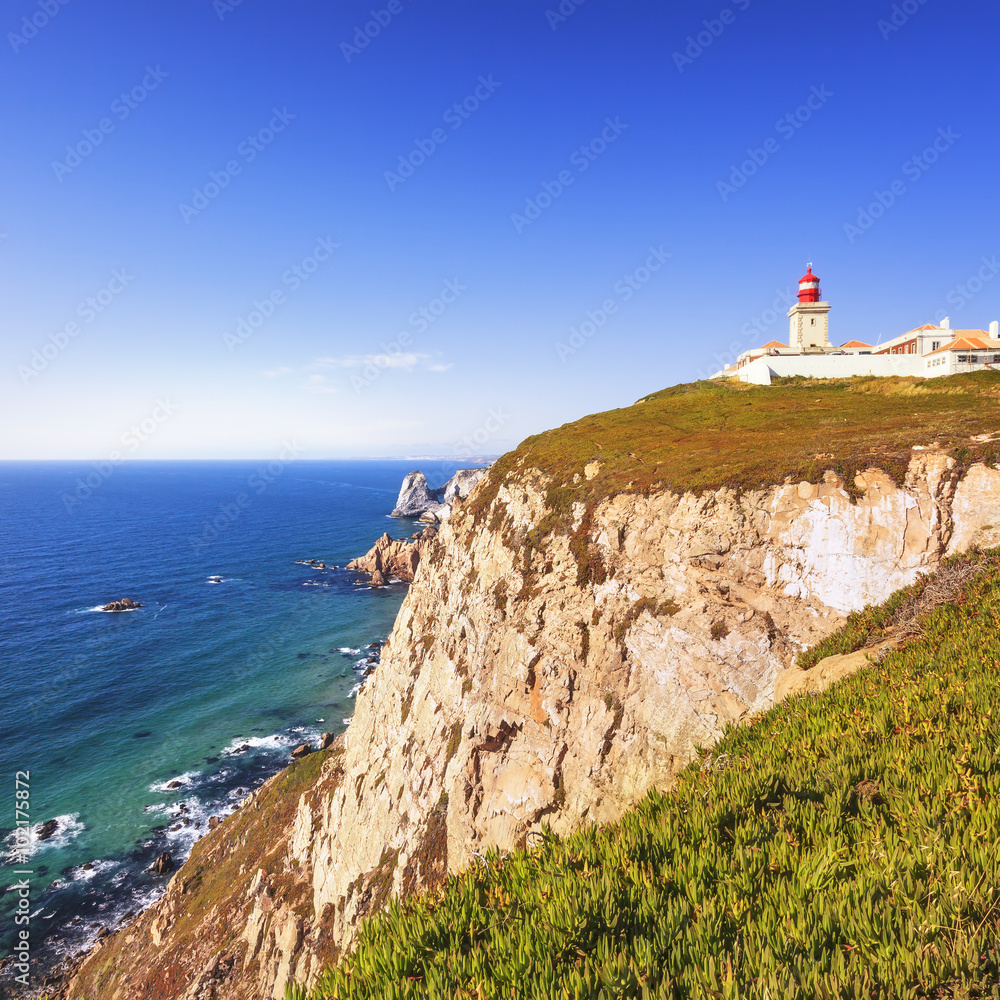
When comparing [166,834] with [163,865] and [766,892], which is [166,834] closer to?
[163,865]

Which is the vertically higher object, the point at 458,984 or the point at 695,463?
the point at 695,463

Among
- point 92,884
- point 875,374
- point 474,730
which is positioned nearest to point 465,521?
point 474,730

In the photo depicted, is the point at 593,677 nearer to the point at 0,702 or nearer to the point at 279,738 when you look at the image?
the point at 279,738

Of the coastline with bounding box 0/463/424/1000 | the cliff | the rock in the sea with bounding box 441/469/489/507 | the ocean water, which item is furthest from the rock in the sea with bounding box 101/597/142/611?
the rock in the sea with bounding box 441/469/489/507

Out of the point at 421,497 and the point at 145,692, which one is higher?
the point at 421,497

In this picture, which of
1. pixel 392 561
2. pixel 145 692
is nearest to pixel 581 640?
pixel 145 692

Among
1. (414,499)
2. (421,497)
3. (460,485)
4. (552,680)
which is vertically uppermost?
(460,485)
